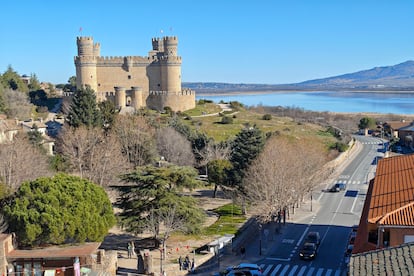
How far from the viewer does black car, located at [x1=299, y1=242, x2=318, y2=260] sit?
79.8 feet

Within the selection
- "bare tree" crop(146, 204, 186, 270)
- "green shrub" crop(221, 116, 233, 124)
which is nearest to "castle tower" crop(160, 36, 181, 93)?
"green shrub" crop(221, 116, 233, 124)

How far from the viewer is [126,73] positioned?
7088cm

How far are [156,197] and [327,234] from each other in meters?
10.9

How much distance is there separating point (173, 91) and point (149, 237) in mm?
43238

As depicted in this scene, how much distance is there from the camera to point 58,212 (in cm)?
2134

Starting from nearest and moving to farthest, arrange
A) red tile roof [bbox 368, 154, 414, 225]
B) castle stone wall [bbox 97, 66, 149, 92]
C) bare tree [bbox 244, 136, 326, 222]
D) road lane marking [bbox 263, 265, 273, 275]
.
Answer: red tile roof [bbox 368, 154, 414, 225]
road lane marking [bbox 263, 265, 273, 275]
bare tree [bbox 244, 136, 326, 222]
castle stone wall [bbox 97, 66, 149, 92]

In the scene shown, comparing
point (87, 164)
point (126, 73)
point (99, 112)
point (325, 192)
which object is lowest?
point (325, 192)

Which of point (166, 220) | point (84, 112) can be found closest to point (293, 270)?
point (166, 220)

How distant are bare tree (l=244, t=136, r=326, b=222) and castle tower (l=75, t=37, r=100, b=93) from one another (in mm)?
39543

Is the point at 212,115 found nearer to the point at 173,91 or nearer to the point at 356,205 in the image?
the point at 173,91

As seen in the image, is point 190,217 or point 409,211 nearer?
point 409,211

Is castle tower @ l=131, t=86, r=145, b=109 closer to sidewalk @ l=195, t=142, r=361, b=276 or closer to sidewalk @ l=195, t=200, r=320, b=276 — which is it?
sidewalk @ l=195, t=142, r=361, b=276

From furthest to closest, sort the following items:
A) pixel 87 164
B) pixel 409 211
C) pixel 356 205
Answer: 1. pixel 87 164
2. pixel 356 205
3. pixel 409 211

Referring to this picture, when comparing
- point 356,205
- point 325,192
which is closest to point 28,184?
point 356,205
